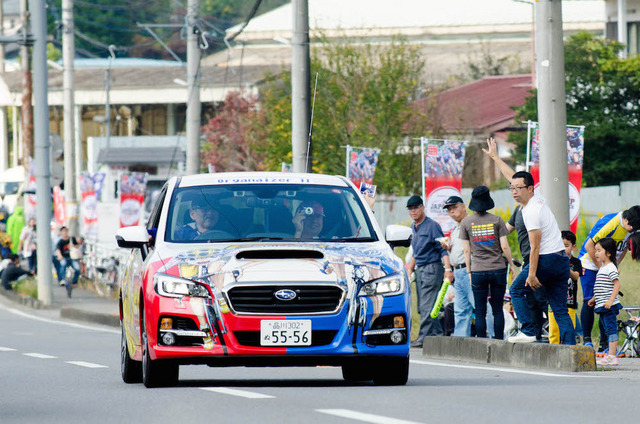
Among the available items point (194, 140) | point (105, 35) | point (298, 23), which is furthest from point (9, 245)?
Answer: point (105, 35)

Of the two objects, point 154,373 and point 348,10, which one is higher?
point 348,10

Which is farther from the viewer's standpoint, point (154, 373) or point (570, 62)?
point (570, 62)

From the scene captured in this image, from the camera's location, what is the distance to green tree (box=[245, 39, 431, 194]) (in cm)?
4234

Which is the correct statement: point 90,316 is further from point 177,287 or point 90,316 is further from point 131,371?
point 177,287

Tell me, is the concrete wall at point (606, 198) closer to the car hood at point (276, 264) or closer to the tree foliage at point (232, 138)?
the tree foliage at point (232, 138)

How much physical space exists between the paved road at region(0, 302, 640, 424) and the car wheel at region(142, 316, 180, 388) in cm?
14

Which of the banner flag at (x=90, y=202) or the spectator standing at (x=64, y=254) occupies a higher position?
the banner flag at (x=90, y=202)

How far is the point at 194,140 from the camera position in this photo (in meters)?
30.7

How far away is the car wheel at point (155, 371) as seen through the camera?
11484 mm

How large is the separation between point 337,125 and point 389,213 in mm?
4254

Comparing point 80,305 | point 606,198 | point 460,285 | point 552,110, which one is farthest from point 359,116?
point 460,285

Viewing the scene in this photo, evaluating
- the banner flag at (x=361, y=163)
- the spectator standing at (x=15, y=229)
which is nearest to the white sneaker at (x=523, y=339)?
the banner flag at (x=361, y=163)

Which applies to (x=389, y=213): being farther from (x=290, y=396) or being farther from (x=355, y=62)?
(x=290, y=396)

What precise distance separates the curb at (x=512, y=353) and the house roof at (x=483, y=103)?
31880 millimetres
